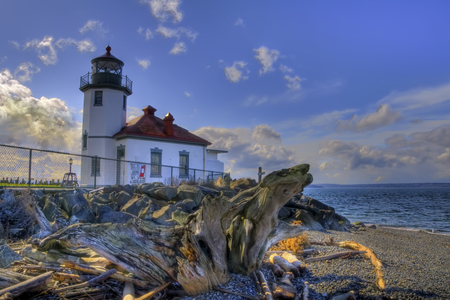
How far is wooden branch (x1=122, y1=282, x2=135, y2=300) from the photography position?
3.64 meters

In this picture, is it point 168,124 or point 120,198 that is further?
point 168,124

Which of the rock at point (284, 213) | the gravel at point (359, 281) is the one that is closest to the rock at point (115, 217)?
the gravel at point (359, 281)

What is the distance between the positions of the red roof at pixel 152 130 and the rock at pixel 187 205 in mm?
11680

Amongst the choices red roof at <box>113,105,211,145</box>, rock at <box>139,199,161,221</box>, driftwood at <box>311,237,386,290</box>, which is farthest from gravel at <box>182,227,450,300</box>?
red roof at <box>113,105,211,145</box>

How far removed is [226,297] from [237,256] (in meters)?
0.78

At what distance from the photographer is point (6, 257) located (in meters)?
4.64

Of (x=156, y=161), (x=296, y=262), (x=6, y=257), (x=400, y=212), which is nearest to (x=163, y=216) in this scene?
(x=6, y=257)

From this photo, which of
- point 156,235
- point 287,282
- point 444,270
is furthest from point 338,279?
point 444,270

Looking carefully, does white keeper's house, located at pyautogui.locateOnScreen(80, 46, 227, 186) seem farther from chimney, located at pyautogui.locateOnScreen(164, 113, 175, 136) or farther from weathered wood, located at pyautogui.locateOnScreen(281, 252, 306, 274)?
weathered wood, located at pyautogui.locateOnScreen(281, 252, 306, 274)

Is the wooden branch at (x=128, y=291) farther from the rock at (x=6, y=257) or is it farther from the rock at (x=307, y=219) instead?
the rock at (x=307, y=219)

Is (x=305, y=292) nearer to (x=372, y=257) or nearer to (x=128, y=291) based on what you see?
(x=128, y=291)

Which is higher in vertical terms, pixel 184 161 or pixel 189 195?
pixel 184 161

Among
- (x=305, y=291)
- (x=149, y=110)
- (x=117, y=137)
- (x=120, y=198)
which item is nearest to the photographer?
(x=305, y=291)

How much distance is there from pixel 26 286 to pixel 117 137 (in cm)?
1951
